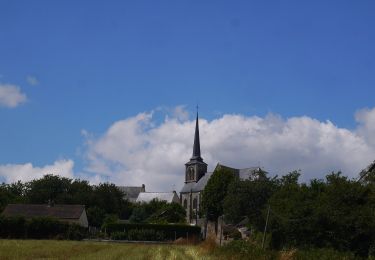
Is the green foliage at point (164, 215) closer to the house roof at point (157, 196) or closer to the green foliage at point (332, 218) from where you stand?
the house roof at point (157, 196)

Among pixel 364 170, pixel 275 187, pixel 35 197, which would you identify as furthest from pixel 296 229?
pixel 35 197

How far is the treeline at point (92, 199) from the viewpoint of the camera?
99125 millimetres

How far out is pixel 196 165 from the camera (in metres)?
132

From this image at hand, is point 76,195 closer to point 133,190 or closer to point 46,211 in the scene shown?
point 46,211

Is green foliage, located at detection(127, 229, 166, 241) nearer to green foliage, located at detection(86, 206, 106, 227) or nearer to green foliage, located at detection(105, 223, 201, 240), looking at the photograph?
green foliage, located at detection(105, 223, 201, 240)

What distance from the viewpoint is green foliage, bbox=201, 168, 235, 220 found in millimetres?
93312

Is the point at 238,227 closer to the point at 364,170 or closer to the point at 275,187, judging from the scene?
the point at 275,187

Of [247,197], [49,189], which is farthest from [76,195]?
[247,197]

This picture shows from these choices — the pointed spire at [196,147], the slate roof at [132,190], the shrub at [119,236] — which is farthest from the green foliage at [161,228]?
the slate roof at [132,190]

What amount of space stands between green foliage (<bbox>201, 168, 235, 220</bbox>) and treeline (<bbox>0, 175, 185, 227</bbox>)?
859 cm

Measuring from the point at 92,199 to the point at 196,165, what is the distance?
35.8m

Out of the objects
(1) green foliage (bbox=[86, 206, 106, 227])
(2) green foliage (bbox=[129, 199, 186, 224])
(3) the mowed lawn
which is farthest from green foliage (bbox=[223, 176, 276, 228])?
(3) the mowed lawn

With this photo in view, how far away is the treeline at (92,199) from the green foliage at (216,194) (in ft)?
28.2

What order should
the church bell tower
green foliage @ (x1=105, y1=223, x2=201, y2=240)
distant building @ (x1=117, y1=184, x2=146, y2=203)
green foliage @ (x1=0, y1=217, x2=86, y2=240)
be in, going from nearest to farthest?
green foliage @ (x1=0, y1=217, x2=86, y2=240) < green foliage @ (x1=105, y1=223, x2=201, y2=240) < the church bell tower < distant building @ (x1=117, y1=184, x2=146, y2=203)
